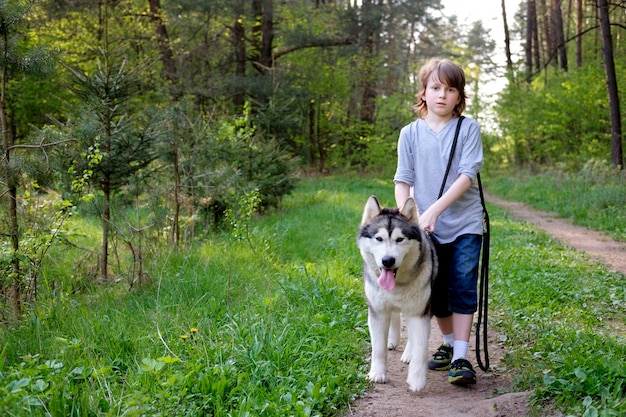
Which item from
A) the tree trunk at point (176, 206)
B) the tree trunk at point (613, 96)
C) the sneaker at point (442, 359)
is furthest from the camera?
the tree trunk at point (613, 96)

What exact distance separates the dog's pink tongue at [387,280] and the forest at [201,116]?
2952mm

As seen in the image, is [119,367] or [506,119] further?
[506,119]

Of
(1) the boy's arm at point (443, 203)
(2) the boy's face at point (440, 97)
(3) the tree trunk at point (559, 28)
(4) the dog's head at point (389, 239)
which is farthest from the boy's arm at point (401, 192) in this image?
(3) the tree trunk at point (559, 28)

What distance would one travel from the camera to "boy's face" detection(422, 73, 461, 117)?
3.66 m

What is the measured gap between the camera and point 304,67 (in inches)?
860

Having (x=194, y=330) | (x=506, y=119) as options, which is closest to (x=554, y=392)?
(x=194, y=330)

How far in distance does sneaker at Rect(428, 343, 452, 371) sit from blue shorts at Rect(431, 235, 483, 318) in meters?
0.43

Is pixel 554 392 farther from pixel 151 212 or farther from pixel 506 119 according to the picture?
pixel 506 119

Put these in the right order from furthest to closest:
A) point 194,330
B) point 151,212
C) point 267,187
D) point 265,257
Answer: point 267,187, point 151,212, point 265,257, point 194,330

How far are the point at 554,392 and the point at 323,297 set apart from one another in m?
2.54

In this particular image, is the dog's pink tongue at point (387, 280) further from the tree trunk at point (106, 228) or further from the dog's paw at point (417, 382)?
the tree trunk at point (106, 228)

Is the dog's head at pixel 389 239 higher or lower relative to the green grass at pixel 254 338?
higher

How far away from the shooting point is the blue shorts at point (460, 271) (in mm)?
3701

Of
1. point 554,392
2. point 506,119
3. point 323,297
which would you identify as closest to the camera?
point 554,392
